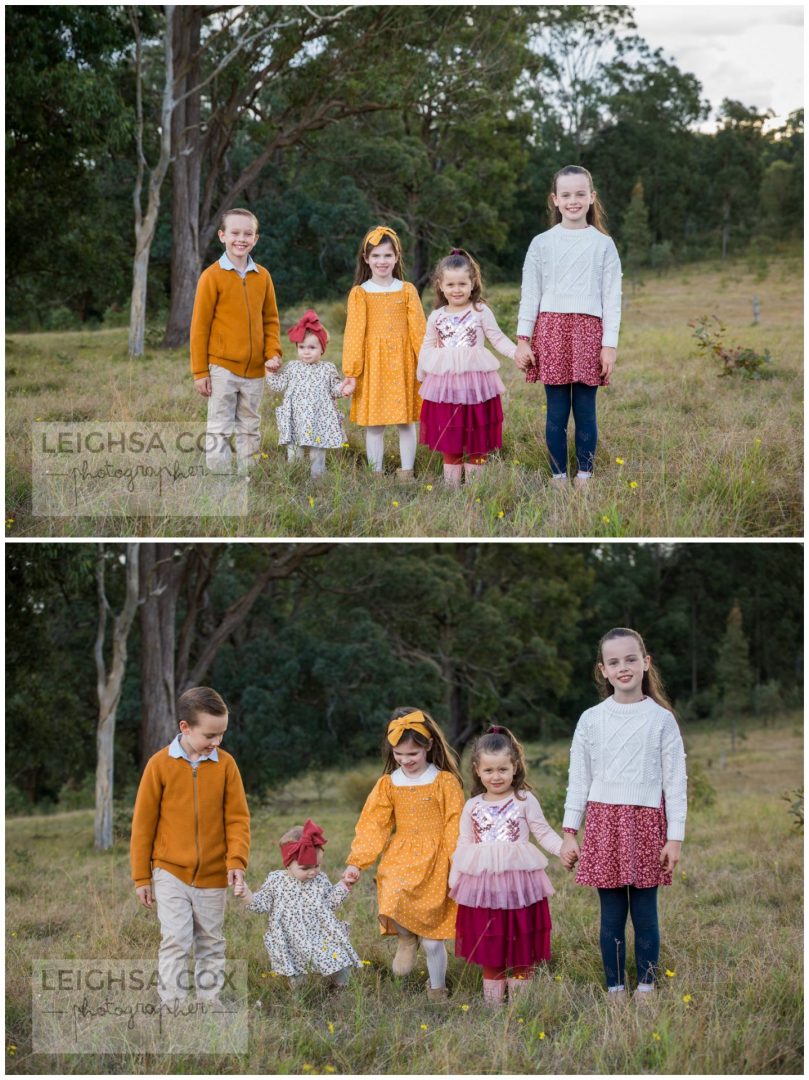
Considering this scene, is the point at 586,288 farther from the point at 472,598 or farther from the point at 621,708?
the point at 472,598

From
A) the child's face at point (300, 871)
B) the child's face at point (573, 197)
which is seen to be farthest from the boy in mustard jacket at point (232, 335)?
the child's face at point (300, 871)

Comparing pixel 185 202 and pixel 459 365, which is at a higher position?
pixel 185 202

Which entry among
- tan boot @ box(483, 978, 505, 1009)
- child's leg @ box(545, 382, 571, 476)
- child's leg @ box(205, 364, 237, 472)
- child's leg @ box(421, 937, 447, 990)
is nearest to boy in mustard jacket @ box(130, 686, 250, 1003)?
child's leg @ box(421, 937, 447, 990)

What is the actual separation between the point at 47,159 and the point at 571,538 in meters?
10.9

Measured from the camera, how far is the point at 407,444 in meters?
6.95

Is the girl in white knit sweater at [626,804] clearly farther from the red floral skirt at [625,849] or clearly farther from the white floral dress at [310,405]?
the white floral dress at [310,405]

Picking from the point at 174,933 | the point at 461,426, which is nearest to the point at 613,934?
the point at 174,933

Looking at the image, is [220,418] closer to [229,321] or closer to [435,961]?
[229,321]

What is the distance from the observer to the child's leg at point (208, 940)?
5.34 meters

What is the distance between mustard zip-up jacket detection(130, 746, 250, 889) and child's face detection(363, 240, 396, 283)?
3051mm

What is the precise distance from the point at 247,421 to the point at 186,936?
3107 mm

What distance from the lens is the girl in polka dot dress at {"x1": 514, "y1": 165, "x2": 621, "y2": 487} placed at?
20.3 ft

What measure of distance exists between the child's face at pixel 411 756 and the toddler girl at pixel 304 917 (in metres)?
0.52

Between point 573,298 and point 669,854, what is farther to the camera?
point 573,298
